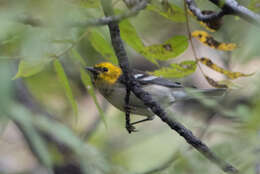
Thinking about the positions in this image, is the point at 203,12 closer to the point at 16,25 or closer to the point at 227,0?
the point at 227,0

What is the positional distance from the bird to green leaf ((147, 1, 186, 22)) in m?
1.24

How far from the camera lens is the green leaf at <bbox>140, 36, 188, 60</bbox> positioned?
2.29m

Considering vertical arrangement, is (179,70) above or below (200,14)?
below

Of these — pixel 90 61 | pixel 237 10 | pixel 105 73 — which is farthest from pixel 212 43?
pixel 90 61

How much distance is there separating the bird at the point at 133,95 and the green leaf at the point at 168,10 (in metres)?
1.24

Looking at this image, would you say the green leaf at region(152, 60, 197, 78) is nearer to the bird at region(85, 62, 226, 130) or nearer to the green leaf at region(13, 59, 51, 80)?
the green leaf at region(13, 59, 51, 80)

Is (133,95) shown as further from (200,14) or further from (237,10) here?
(237,10)

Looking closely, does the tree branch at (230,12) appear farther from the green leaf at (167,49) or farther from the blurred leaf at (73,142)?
the blurred leaf at (73,142)

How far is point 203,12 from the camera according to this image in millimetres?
2260

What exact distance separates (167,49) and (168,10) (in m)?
0.25

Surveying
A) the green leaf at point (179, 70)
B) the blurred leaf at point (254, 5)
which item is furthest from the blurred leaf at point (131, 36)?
the blurred leaf at point (254, 5)

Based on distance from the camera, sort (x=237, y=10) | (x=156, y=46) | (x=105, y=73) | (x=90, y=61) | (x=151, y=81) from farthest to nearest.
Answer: (x=90, y=61)
(x=151, y=81)
(x=105, y=73)
(x=156, y=46)
(x=237, y=10)

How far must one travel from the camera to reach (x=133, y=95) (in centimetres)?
358

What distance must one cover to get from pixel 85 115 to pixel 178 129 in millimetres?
5728
